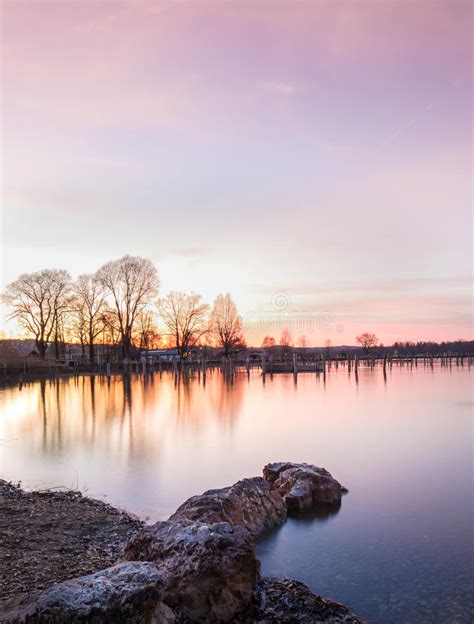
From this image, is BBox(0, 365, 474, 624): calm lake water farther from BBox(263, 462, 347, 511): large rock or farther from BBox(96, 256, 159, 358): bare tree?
BBox(96, 256, 159, 358): bare tree

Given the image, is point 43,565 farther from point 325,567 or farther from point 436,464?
point 436,464

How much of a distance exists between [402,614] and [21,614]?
4324 millimetres

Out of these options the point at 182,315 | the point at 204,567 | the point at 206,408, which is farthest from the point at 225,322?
the point at 204,567

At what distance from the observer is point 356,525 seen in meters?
9.26

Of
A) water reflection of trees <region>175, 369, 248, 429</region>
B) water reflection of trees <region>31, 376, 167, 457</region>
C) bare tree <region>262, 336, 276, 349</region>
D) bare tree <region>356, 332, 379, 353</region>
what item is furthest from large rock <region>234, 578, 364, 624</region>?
bare tree <region>356, 332, 379, 353</region>

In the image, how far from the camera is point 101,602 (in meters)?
4.32

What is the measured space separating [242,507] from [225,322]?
281 ft

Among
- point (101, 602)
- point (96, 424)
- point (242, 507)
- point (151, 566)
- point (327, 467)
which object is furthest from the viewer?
point (96, 424)

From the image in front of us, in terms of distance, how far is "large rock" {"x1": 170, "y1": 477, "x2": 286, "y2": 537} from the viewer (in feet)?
25.1

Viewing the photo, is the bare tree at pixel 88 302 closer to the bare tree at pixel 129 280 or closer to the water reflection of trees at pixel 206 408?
the bare tree at pixel 129 280

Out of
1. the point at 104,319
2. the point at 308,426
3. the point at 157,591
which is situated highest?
the point at 104,319

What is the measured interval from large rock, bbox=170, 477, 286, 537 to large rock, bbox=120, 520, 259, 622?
1.27m

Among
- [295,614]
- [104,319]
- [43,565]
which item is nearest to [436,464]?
[295,614]

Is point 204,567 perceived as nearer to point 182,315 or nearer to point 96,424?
point 96,424
